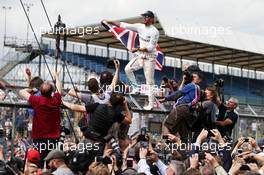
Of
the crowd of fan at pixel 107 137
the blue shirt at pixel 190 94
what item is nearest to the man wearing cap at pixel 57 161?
the crowd of fan at pixel 107 137

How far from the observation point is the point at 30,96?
8.35 metres

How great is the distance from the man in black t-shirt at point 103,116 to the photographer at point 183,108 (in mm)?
1134

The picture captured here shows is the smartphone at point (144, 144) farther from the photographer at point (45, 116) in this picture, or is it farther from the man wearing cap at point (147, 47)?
the man wearing cap at point (147, 47)

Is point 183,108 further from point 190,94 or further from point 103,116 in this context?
point 103,116

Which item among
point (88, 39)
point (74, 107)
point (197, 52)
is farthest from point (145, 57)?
point (197, 52)

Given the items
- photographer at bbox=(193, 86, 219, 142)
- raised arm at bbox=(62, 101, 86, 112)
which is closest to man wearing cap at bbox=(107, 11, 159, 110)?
photographer at bbox=(193, 86, 219, 142)

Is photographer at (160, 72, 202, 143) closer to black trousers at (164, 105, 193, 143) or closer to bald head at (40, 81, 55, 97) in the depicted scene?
black trousers at (164, 105, 193, 143)

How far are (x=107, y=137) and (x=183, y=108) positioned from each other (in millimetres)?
1515

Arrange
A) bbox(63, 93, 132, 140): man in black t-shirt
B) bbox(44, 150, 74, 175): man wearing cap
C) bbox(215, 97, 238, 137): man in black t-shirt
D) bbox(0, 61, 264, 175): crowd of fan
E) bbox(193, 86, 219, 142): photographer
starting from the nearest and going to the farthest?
bbox(44, 150, 74, 175): man wearing cap → bbox(0, 61, 264, 175): crowd of fan → bbox(63, 93, 132, 140): man in black t-shirt → bbox(193, 86, 219, 142): photographer → bbox(215, 97, 238, 137): man in black t-shirt

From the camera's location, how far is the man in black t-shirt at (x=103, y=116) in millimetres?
8430

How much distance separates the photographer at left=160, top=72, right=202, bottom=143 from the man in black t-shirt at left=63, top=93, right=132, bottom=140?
3.72 feet

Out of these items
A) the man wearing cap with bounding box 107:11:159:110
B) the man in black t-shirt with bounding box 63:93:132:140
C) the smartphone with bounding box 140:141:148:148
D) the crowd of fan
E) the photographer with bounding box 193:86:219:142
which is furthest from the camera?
the man wearing cap with bounding box 107:11:159:110

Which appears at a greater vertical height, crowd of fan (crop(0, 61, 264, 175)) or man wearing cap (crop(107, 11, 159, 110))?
man wearing cap (crop(107, 11, 159, 110))

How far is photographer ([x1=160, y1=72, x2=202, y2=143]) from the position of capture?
9.48 metres
